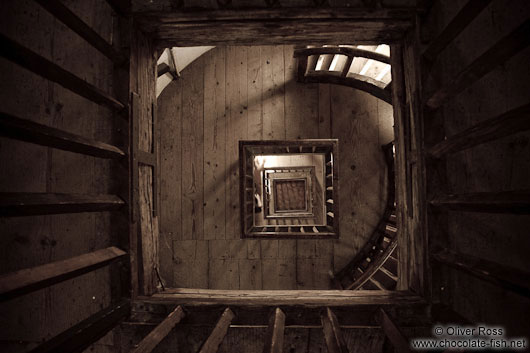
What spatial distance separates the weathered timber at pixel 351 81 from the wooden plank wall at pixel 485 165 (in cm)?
223

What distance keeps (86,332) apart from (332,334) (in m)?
1.25

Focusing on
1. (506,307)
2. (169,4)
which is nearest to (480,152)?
(506,307)

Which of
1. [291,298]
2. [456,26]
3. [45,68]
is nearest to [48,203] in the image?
[45,68]

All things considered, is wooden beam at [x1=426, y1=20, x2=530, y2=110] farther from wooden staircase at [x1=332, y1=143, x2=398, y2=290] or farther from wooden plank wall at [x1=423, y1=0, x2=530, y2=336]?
wooden staircase at [x1=332, y1=143, x2=398, y2=290]

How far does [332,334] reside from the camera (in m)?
1.36

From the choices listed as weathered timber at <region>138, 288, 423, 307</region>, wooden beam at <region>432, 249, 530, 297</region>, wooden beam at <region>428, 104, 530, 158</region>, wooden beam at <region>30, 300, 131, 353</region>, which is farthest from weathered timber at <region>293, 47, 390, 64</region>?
wooden beam at <region>30, 300, 131, 353</region>

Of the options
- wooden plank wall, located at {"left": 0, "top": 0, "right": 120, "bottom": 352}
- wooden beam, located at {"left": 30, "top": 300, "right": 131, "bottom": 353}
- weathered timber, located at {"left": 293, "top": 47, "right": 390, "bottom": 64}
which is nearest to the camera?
wooden beam, located at {"left": 30, "top": 300, "right": 131, "bottom": 353}

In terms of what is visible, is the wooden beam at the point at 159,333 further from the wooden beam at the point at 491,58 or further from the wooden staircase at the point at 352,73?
the wooden staircase at the point at 352,73

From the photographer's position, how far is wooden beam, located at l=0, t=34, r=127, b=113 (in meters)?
1.00

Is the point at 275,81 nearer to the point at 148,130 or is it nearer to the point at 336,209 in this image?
the point at 336,209

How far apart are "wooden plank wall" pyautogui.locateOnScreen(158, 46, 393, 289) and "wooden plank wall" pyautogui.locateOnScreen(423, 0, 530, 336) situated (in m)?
2.57

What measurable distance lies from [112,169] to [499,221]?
2221 millimetres

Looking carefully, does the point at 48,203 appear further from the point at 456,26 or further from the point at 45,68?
the point at 456,26

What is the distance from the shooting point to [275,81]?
13.8 ft
